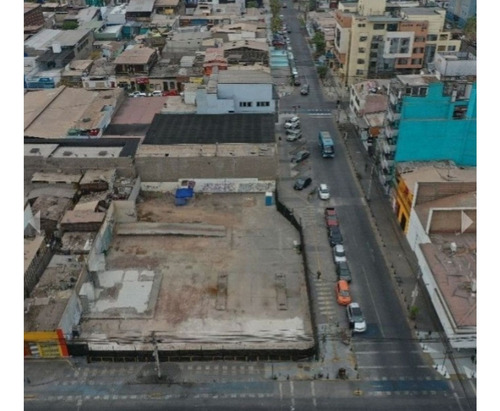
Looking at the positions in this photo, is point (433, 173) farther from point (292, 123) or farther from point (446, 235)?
point (292, 123)

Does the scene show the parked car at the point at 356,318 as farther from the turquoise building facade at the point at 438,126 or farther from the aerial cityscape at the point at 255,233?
the turquoise building facade at the point at 438,126

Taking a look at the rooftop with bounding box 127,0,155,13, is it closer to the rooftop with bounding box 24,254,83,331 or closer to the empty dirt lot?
the empty dirt lot

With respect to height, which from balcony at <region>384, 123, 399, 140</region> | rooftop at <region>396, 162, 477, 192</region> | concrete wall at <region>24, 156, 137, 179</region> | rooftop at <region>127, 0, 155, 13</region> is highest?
rooftop at <region>127, 0, 155, 13</region>

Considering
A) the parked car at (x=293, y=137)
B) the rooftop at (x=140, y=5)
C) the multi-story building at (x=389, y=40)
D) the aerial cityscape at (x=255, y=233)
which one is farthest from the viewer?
the rooftop at (x=140, y=5)

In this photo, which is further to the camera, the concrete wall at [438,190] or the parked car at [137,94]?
the parked car at [137,94]

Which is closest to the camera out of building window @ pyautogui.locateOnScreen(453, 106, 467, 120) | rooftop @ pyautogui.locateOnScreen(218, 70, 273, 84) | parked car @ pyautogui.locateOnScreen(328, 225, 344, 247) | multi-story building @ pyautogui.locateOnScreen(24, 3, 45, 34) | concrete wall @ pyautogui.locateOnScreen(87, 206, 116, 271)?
concrete wall @ pyautogui.locateOnScreen(87, 206, 116, 271)

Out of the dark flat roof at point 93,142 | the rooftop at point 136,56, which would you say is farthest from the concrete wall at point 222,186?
the rooftop at point 136,56

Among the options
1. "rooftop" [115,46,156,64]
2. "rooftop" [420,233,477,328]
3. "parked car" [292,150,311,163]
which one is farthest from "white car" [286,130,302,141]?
"rooftop" [115,46,156,64]
